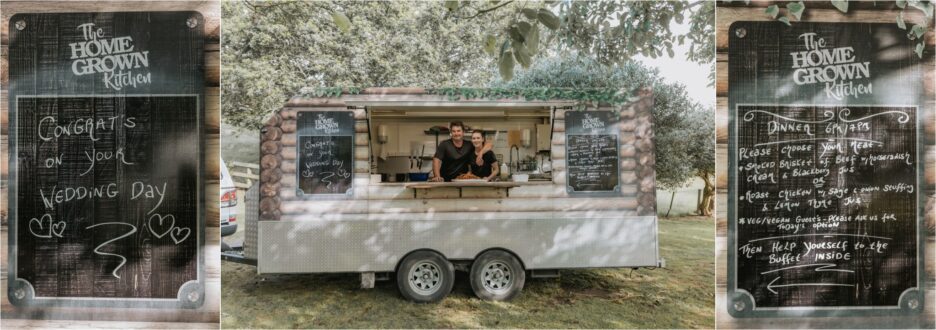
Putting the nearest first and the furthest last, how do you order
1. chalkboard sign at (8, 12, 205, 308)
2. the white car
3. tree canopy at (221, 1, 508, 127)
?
1. chalkboard sign at (8, 12, 205, 308)
2. the white car
3. tree canopy at (221, 1, 508, 127)

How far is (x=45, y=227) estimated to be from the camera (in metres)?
2.31

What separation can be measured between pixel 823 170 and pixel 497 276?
273 cm

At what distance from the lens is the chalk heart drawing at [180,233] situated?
2.28 m

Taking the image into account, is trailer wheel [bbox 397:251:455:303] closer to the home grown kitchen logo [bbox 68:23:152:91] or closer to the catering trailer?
the catering trailer

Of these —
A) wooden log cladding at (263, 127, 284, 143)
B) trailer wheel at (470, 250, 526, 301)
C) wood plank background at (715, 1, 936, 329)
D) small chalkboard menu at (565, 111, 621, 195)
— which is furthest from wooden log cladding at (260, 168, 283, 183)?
wood plank background at (715, 1, 936, 329)

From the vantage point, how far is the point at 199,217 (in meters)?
2.28

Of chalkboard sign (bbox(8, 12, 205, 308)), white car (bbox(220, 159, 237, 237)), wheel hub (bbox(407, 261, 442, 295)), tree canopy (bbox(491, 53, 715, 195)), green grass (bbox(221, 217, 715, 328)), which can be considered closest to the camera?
chalkboard sign (bbox(8, 12, 205, 308))

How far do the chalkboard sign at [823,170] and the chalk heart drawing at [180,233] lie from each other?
3.00 metres

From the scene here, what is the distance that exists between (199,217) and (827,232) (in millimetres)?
3458

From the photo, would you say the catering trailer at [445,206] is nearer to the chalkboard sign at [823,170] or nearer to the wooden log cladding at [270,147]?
the wooden log cladding at [270,147]

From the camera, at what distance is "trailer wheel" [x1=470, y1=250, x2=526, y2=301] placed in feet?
13.2

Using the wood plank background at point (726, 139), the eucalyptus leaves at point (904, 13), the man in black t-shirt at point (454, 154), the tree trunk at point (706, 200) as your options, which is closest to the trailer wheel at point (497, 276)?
the man in black t-shirt at point (454, 154)

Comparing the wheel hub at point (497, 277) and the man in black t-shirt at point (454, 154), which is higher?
the man in black t-shirt at point (454, 154)

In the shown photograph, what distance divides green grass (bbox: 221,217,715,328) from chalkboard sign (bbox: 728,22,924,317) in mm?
1664
